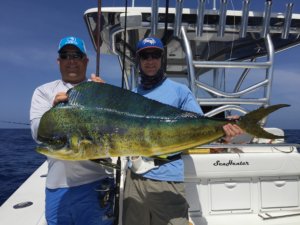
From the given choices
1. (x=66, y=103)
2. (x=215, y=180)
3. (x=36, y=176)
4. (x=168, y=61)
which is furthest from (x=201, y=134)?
(x=168, y=61)

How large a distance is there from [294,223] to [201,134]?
88.5 inches

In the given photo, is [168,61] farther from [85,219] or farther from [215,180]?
[85,219]

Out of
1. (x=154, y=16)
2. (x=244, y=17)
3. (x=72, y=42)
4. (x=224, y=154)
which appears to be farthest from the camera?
(x=244, y=17)

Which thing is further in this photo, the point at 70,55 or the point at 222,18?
the point at 222,18

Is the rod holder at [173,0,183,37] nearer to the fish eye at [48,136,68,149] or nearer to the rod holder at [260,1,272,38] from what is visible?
the rod holder at [260,1,272,38]

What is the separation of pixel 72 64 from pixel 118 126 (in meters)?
0.73

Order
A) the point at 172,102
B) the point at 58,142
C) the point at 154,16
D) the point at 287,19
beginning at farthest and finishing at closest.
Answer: the point at 287,19 → the point at 154,16 → the point at 172,102 → the point at 58,142

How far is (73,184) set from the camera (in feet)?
7.14

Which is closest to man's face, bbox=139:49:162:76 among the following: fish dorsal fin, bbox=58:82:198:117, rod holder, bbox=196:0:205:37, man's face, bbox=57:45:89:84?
man's face, bbox=57:45:89:84

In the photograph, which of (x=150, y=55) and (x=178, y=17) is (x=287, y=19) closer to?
(x=178, y=17)

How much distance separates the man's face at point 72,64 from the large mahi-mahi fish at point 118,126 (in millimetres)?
435

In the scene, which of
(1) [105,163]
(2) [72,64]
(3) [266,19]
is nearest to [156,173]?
(1) [105,163]

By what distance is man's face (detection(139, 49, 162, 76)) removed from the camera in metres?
2.44

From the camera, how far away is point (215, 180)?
3.52 m
